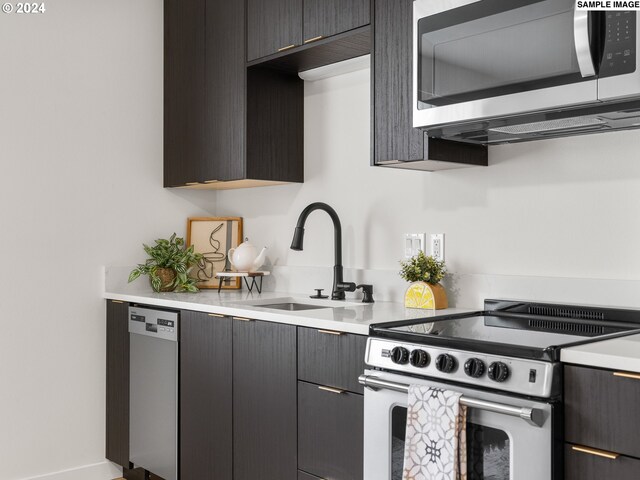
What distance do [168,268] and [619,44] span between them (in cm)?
244

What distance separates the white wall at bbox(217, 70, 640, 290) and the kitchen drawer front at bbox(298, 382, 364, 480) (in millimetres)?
773

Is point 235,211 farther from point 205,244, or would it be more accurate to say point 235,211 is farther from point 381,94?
point 381,94

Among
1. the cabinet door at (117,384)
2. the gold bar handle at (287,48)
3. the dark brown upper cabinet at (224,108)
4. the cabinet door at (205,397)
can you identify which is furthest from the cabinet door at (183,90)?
the cabinet door at (205,397)

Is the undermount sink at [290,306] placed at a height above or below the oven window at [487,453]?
above

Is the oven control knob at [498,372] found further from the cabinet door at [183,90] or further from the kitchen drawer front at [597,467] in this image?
the cabinet door at [183,90]

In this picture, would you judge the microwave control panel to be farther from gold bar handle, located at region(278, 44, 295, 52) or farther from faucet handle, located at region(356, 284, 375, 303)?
gold bar handle, located at region(278, 44, 295, 52)

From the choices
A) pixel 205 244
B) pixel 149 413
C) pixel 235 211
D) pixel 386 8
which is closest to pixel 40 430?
pixel 149 413

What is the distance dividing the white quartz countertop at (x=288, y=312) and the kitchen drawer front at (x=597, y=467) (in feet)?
2.31

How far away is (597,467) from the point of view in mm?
1579

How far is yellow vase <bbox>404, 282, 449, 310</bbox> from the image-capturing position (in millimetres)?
2521

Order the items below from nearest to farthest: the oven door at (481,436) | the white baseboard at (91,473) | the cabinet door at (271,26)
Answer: the oven door at (481,436)
the cabinet door at (271,26)
the white baseboard at (91,473)

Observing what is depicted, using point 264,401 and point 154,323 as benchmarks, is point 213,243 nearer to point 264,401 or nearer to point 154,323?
point 154,323

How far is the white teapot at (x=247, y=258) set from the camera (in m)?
3.36

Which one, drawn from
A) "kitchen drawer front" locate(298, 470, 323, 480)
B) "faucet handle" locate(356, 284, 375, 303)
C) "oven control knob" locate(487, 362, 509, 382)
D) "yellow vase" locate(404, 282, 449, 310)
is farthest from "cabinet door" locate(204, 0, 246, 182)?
"oven control knob" locate(487, 362, 509, 382)
